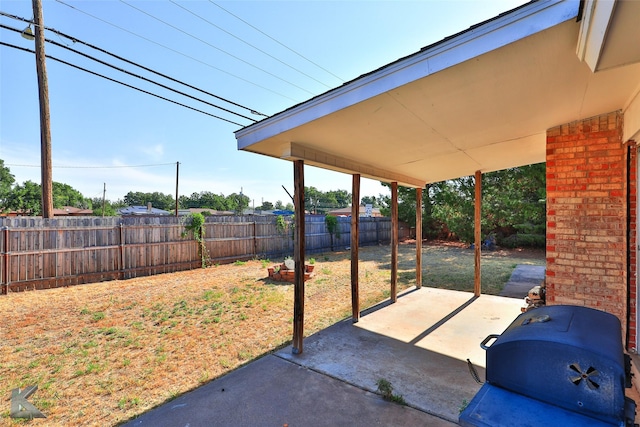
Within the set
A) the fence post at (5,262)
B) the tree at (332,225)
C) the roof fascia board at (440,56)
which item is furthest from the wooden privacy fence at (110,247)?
the roof fascia board at (440,56)

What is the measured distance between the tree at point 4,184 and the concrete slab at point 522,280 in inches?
1762

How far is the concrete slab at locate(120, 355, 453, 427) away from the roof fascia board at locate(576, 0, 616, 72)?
8.26 ft

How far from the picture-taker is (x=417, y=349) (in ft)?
11.4

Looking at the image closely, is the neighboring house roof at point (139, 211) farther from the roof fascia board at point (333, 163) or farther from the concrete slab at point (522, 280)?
the concrete slab at point (522, 280)

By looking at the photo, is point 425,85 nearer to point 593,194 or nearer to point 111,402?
point 593,194

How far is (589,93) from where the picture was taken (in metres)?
2.41

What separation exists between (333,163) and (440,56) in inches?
82.0

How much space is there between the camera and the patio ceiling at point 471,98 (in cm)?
157

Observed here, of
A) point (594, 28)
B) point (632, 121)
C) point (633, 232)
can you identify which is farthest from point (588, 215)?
point (594, 28)

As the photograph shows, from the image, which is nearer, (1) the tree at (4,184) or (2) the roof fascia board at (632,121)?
(2) the roof fascia board at (632,121)

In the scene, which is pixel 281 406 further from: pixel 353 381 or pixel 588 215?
pixel 588 215

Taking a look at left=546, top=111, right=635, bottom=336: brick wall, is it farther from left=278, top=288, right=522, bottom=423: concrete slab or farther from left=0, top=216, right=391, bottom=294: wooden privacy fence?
left=0, top=216, right=391, bottom=294: wooden privacy fence

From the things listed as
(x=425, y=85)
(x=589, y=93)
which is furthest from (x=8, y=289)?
(x=589, y=93)

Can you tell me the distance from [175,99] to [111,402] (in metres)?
6.44
